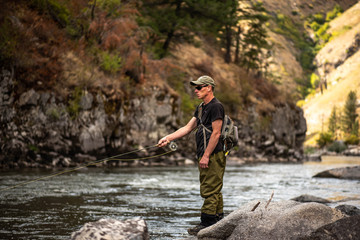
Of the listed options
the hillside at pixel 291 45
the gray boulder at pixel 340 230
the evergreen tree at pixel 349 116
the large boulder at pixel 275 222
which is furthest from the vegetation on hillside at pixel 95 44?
the hillside at pixel 291 45

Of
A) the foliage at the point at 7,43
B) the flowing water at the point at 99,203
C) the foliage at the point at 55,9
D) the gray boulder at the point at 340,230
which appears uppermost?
the foliage at the point at 55,9

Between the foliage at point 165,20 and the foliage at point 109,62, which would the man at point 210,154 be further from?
the foliage at point 165,20

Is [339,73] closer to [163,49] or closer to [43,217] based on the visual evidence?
[163,49]

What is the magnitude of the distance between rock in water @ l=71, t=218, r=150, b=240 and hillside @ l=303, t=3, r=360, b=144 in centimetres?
14385

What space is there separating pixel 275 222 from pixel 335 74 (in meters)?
193

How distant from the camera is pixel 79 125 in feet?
62.3

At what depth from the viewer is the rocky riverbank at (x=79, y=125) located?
16.8 metres

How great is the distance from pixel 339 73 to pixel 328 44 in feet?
58.9

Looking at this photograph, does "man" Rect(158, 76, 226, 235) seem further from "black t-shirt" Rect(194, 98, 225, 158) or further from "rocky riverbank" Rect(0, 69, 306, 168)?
"rocky riverbank" Rect(0, 69, 306, 168)

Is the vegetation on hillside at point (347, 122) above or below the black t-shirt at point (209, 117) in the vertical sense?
above

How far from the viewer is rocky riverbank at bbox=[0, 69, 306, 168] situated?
1683cm

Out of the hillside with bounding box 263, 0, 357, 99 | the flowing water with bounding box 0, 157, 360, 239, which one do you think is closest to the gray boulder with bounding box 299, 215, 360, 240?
the flowing water with bounding box 0, 157, 360, 239

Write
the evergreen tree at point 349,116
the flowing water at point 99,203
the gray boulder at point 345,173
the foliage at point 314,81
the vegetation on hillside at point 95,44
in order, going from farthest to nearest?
the foliage at point 314,81, the evergreen tree at point 349,116, the vegetation on hillside at point 95,44, the gray boulder at point 345,173, the flowing water at point 99,203

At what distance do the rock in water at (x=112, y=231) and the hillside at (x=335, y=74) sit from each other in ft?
472
